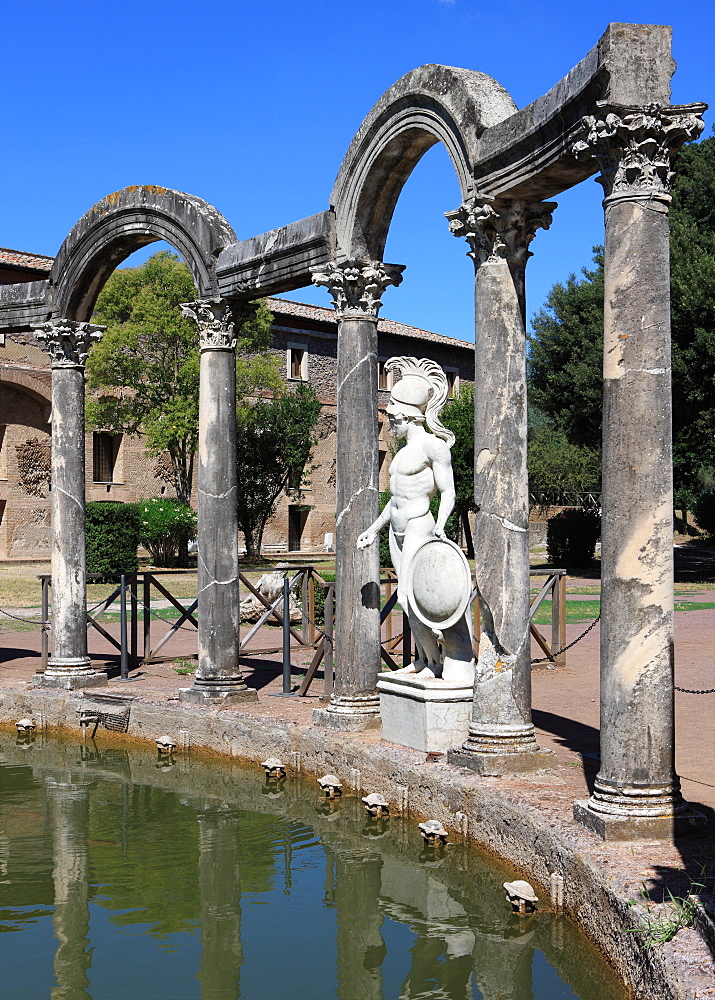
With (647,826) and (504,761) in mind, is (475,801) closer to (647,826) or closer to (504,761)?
(504,761)

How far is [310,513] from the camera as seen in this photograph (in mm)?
37188

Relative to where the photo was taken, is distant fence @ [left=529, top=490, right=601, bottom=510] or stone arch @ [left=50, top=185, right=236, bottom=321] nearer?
stone arch @ [left=50, top=185, right=236, bottom=321]

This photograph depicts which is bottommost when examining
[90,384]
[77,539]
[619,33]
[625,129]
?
[77,539]

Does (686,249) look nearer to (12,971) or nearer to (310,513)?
(310,513)

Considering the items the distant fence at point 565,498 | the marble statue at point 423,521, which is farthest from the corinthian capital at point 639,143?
the distant fence at point 565,498

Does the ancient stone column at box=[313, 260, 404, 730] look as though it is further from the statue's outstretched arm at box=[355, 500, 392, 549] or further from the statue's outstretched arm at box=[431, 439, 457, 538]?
the statue's outstretched arm at box=[431, 439, 457, 538]

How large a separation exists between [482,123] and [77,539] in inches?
224

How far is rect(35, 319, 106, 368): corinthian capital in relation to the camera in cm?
1048

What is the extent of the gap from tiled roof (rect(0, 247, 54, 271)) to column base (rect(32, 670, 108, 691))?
19977 millimetres

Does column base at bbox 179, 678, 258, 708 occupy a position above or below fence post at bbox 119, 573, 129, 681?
below

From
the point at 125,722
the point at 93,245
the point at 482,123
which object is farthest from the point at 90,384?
the point at 482,123

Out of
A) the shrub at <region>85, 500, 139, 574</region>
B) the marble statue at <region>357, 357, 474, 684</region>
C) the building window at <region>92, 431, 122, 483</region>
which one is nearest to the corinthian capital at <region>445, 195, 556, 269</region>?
the marble statue at <region>357, 357, 474, 684</region>

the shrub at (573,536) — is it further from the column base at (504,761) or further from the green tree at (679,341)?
the column base at (504,761)

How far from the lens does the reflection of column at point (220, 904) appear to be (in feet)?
15.1
